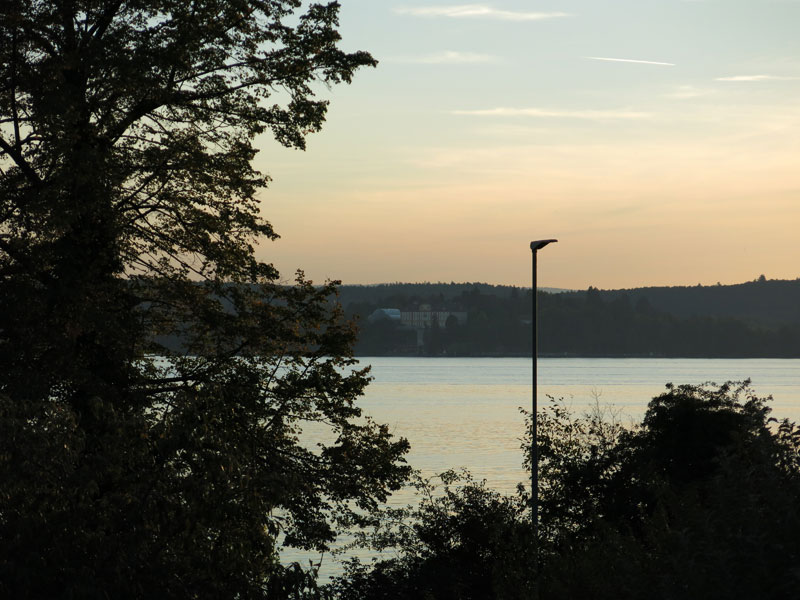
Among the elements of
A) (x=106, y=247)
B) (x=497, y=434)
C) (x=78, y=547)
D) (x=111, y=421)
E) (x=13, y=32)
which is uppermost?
(x=13, y=32)

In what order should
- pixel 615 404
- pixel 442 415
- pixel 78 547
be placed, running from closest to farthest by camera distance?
pixel 78 547 < pixel 442 415 < pixel 615 404

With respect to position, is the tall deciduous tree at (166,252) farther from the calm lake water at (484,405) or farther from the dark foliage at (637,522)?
the calm lake water at (484,405)

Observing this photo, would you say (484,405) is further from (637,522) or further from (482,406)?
(637,522)

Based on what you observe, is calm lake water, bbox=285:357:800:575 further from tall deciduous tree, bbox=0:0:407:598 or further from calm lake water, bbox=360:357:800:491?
tall deciduous tree, bbox=0:0:407:598

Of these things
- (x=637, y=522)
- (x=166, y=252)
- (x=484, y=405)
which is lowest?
(x=484, y=405)

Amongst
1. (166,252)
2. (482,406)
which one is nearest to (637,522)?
(166,252)

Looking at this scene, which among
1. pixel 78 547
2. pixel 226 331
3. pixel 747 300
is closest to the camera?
pixel 78 547

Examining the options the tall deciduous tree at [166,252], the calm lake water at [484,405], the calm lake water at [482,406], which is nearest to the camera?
the tall deciduous tree at [166,252]

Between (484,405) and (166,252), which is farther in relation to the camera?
(484,405)

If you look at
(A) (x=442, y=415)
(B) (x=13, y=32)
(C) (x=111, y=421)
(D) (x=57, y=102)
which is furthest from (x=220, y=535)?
(A) (x=442, y=415)

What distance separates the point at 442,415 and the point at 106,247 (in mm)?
70193

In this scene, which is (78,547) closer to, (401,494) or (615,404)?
(401,494)

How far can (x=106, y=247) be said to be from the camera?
68.5ft

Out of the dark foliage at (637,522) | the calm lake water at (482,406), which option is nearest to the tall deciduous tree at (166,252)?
the dark foliage at (637,522)
